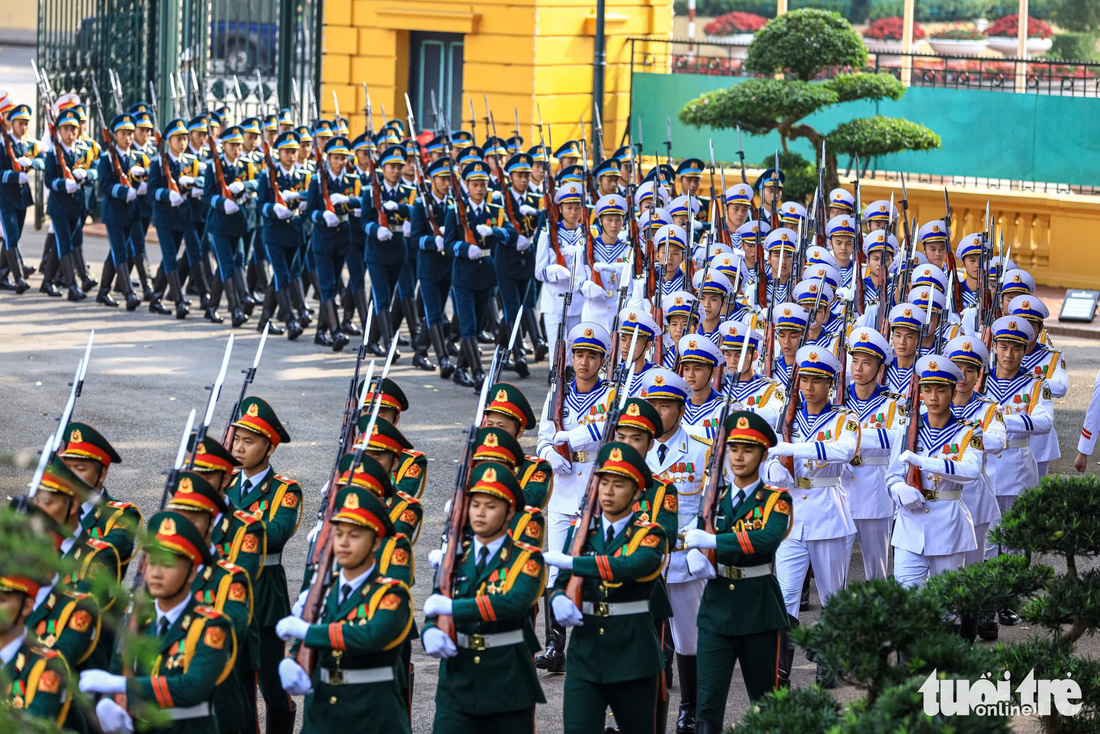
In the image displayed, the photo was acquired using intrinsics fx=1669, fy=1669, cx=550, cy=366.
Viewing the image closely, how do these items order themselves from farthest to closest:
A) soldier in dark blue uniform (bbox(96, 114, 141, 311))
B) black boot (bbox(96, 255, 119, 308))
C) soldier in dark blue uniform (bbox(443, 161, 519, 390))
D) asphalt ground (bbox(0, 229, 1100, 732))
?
black boot (bbox(96, 255, 119, 308)), soldier in dark blue uniform (bbox(96, 114, 141, 311)), soldier in dark blue uniform (bbox(443, 161, 519, 390)), asphalt ground (bbox(0, 229, 1100, 732))

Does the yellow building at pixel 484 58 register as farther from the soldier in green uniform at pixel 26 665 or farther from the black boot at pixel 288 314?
the soldier in green uniform at pixel 26 665

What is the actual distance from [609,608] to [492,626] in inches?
24.8

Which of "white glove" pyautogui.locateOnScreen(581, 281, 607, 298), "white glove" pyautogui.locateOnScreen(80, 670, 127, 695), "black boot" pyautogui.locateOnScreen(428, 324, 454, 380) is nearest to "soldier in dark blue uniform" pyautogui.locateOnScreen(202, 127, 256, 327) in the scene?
"black boot" pyautogui.locateOnScreen(428, 324, 454, 380)

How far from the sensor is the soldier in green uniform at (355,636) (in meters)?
5.47

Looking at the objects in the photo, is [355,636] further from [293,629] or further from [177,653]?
[177,653]

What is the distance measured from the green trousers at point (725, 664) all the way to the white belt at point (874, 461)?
1792mm

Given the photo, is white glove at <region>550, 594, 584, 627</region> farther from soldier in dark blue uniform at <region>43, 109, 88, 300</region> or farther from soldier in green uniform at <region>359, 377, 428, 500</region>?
soldier in dark blue uniform at <region>43, 109, 88, 300</region>

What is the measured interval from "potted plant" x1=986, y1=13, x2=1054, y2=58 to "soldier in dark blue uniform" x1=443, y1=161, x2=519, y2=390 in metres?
A: 14.9

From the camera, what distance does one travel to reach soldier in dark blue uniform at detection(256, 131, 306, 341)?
15.5 meters

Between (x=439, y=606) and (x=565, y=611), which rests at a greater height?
(x=439, y=606)

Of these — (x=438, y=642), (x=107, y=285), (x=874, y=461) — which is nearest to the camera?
(x=438, y=642)

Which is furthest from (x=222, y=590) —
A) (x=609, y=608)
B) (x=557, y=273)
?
(x=557, y=273)

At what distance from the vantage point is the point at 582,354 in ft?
27.6

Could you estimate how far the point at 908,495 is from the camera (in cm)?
790
